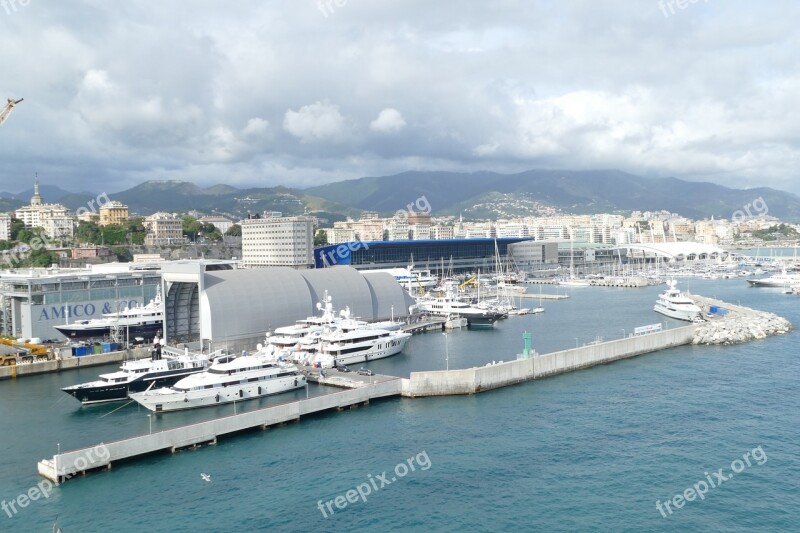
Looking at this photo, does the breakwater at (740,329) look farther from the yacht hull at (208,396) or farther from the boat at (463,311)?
the yacht hull at (208,396)

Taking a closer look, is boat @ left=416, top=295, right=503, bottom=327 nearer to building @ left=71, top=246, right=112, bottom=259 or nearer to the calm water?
the calm water

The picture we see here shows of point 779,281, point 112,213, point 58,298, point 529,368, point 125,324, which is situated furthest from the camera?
point 112,213

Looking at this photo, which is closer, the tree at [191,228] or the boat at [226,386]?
the boat at [226,386]

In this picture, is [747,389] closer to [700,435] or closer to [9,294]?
[700,435]

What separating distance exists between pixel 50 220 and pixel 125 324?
71699 mm

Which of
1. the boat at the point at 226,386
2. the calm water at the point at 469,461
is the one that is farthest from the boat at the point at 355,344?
the boat at the point at 226,386

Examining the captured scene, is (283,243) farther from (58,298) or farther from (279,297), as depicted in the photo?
(279,297)

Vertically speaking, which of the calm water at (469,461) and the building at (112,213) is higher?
the building at (112,213)

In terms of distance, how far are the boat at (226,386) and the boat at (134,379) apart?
3.70ft

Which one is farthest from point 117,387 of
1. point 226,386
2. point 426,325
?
point 426,325

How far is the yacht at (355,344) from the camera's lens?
3030cm

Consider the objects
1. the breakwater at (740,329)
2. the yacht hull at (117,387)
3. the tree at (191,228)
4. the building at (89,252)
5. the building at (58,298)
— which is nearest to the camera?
the yacht hull at (117,387)

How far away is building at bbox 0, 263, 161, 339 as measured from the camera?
34.8 meters

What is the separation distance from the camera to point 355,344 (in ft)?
103
